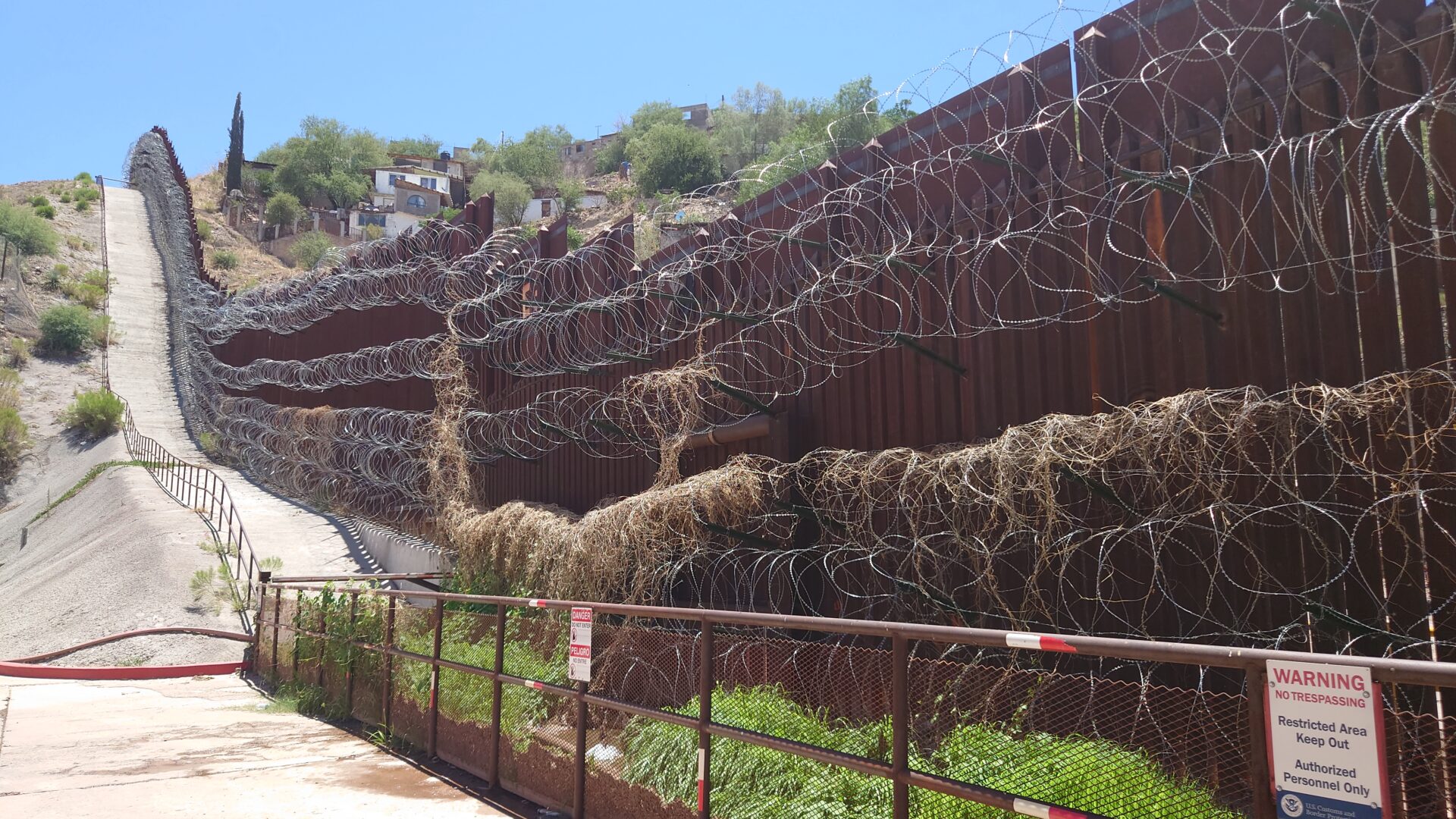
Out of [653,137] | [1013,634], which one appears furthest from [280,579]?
[653,137]

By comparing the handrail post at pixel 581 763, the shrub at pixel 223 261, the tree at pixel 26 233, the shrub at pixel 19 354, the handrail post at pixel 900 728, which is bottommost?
the handrail post at pixel 581 763

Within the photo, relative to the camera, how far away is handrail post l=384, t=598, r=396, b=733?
9.80 metres

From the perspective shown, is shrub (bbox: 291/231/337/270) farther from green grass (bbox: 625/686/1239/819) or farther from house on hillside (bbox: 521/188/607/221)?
green grass (bbox: 625/686/1239/819)

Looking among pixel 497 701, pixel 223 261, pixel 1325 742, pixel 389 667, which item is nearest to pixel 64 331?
pixel 223 261

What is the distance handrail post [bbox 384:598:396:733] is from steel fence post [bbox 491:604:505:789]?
244 centimetres

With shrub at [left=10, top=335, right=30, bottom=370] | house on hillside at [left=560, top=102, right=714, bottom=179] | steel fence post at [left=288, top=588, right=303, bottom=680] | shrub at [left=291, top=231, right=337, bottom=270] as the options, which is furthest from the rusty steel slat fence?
house on hillside at [left=560, top=102, right=714, bottom=179]

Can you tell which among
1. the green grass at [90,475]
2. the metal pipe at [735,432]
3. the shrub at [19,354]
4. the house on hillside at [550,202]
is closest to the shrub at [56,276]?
the shrub at [19,354]

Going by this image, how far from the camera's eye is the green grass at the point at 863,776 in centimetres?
374

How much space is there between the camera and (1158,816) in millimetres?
3434

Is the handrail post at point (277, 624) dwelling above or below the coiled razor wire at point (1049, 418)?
below

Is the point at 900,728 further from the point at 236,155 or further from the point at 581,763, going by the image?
the point at 236,155

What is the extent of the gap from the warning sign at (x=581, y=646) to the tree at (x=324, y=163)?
94.0m

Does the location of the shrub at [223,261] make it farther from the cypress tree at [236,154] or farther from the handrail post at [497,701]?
the handrail post at [497,701]

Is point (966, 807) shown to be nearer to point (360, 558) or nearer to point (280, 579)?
point (280, 579)
